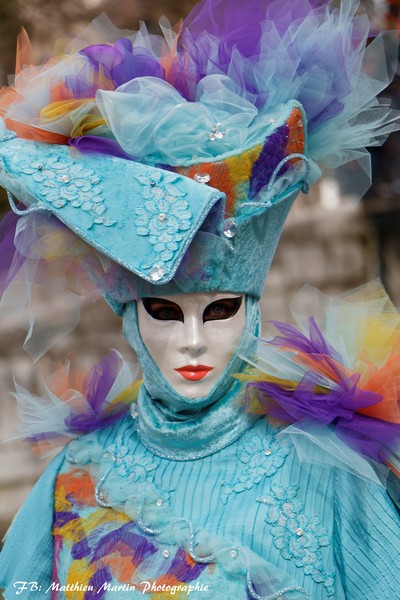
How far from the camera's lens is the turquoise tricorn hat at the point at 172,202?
5.66 feet

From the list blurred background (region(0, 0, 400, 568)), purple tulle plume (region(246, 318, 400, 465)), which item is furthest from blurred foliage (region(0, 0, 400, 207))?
purple tulle plume (region(246, 318, 400, 465))

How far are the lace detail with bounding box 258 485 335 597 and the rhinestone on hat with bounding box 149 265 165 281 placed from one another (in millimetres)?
435

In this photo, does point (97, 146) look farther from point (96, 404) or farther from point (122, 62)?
point (96, 404)

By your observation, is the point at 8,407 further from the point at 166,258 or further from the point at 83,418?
the point at 166,258

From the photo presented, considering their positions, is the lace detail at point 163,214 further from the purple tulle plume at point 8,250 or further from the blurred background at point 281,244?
the blurred background at point 281,244

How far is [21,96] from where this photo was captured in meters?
1.92

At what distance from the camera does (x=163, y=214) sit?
1738mm

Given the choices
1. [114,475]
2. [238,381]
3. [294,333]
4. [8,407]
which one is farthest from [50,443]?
[8,407]

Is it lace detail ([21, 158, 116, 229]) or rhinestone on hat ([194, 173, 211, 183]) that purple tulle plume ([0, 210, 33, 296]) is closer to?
lace detail ([21, 158, 116, 229])

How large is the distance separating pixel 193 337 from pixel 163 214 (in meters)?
0.23

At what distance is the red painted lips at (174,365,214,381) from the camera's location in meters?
1.84

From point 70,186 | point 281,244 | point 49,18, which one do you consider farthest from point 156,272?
point 281,244

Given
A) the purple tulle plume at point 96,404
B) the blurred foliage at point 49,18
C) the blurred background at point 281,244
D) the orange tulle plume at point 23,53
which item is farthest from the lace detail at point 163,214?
the blurred foliage at point 49,18

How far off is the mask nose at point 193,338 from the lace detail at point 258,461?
20 centimetres
